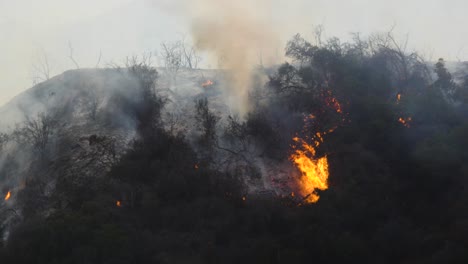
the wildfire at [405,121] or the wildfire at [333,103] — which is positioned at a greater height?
the wildfire at [333,103]

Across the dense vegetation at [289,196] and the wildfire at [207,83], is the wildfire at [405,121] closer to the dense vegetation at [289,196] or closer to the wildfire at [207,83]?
the dense vegetation at [289,196]

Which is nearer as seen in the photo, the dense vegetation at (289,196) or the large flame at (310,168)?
the dense vegetation at (289,196)

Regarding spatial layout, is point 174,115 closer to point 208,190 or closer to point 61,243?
point 208,190

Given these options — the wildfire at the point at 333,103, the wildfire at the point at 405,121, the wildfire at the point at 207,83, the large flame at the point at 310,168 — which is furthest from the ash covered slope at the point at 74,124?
the wildfire at the point at 405,121

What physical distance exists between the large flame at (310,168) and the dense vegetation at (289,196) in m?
0.91

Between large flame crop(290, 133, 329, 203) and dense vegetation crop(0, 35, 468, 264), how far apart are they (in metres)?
0.91

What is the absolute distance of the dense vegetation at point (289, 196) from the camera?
23.4m

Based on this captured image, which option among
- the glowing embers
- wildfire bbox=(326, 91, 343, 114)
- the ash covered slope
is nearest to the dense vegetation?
wildfire bbox=(326, 91, 343, 114)

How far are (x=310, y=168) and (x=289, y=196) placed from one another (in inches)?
127

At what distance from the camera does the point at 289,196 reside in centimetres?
3120

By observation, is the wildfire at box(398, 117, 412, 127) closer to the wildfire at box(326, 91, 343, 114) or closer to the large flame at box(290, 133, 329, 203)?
the wildfire at box(326, 91, 343, 114)

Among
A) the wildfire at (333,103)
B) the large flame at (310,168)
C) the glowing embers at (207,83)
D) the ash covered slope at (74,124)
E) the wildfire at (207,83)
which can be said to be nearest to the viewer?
the large flame at (310,168)

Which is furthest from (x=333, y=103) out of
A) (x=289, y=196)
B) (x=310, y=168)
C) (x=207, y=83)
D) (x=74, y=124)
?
(x=74, y=124)

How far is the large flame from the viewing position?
31.6 meters
